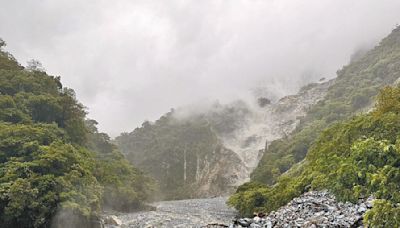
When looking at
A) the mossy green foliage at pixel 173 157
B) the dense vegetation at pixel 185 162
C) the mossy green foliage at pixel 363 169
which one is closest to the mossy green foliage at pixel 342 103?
the dense vegetation at pixel 185 162

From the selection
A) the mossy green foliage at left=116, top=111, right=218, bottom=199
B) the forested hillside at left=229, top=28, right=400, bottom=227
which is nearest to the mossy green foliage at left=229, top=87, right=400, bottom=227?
the forested hillside at left=229, top=28, right=400, bottom=227

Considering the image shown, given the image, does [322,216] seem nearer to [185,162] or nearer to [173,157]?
[185,162]

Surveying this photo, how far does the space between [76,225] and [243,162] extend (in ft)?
495

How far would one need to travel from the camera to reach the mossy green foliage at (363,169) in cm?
1168

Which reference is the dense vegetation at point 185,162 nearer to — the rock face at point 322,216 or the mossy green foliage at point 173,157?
the mossy green foliage at point 173,157

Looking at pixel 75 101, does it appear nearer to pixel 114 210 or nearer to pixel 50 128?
pixel 50 128

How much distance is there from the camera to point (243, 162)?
Answer: 616 ft

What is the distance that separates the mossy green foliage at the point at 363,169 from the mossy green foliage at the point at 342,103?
170 feet

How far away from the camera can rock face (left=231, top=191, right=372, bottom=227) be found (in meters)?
18.5

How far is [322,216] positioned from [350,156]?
6506mm

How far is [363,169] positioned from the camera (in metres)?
19.2

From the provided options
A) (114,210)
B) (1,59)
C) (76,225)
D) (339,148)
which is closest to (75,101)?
(1,59)

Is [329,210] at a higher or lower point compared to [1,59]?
lower

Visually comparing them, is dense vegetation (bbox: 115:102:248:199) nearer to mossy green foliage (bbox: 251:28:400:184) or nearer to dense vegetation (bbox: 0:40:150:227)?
mossy green foliage (bbox: 251:28:400:184)
